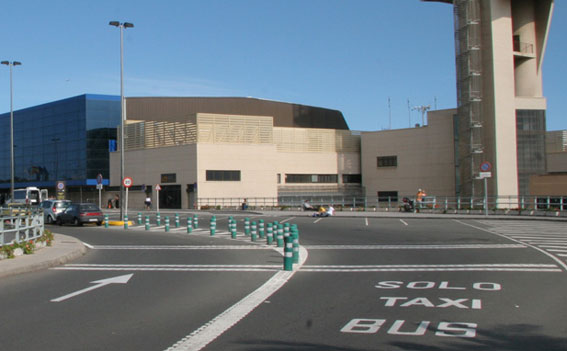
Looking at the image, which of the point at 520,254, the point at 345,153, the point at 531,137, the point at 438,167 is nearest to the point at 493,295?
the point at 520,254

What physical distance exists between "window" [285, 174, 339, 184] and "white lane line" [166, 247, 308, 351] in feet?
171

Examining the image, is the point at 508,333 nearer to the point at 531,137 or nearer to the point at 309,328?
the point at 309,328

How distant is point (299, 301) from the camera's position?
30.8 feet

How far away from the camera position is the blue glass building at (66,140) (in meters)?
71.6

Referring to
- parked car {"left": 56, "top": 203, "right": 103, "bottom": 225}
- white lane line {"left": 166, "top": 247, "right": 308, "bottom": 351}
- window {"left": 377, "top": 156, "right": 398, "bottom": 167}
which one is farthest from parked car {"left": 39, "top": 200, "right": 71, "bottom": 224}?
window {"left": 377, "top": 156, "right": 398, "bottom": 167}

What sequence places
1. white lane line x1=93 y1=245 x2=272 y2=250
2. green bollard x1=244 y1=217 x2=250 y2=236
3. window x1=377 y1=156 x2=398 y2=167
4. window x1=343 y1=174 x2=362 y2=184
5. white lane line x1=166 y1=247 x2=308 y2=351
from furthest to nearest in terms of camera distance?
window x1=343 y1=174 x2=362 y2=184 → window x1=377 y1=156 x2=398 y2=167 → green bollard x1=244 y1=217 x2=250 y2=236 → white lane line x1=93 y1=245 x2=272 y2=250 → white lane line x1=166 y1=247 x2=308 y2=351

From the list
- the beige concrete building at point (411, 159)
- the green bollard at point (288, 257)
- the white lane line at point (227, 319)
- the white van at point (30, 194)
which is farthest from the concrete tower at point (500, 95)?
the white van at point (30, 194)

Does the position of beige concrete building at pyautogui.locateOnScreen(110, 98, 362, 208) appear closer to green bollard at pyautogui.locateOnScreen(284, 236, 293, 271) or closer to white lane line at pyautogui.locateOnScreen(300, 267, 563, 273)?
white lane line at pyautogui.locateOnScreen(300, 267, 563, 273)

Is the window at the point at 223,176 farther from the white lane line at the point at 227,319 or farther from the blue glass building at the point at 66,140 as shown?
the white lane line at the point at 227,319

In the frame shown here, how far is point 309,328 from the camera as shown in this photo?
746cm

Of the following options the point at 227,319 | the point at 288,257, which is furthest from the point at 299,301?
the point at 288,257

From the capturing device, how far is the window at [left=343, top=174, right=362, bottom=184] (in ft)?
217

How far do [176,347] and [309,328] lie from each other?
1803mm

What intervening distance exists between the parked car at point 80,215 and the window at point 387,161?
35.5 meters
